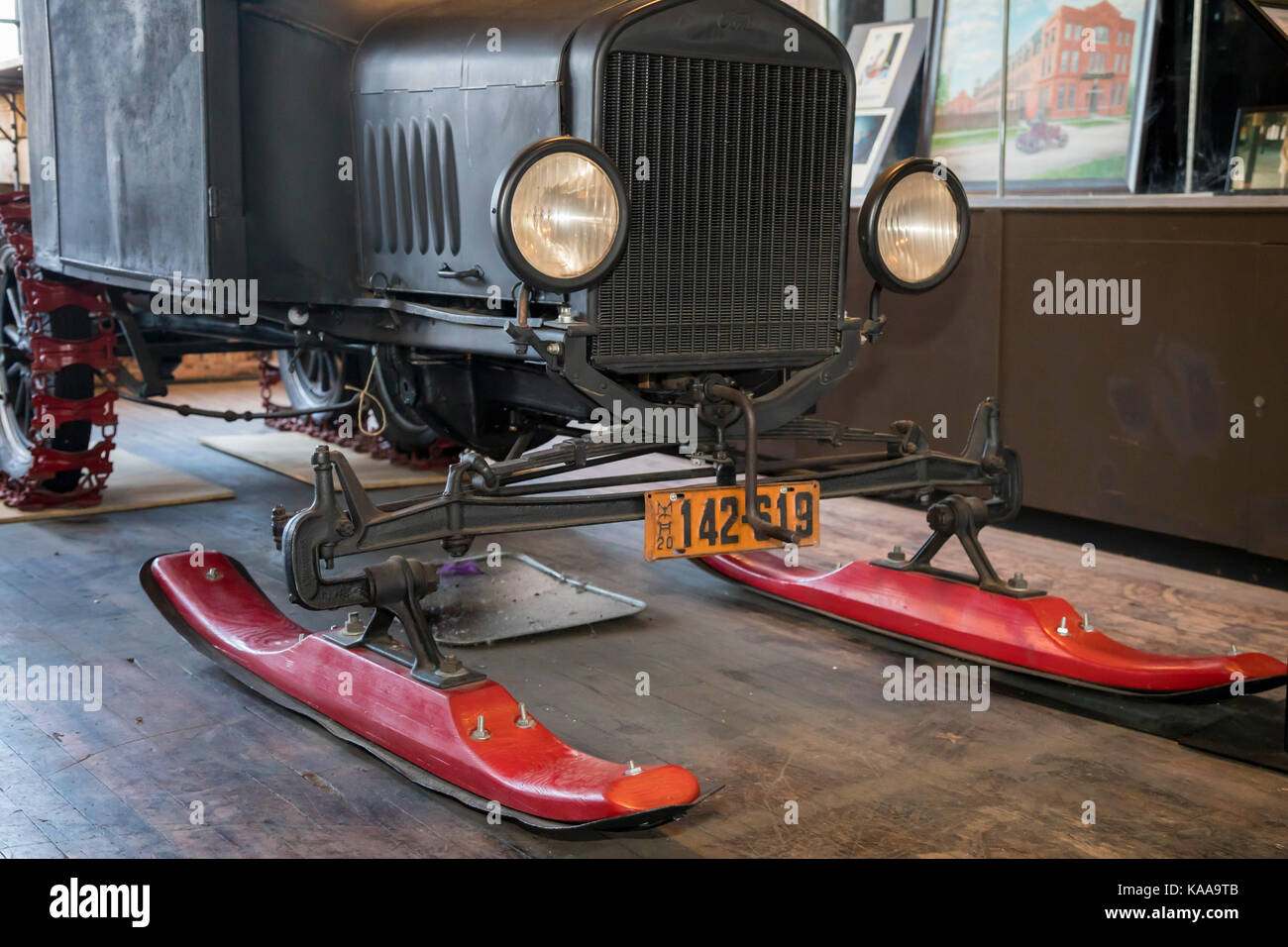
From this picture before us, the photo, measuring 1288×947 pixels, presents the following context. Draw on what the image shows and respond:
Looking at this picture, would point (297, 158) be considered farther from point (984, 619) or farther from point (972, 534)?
point (984, 619)

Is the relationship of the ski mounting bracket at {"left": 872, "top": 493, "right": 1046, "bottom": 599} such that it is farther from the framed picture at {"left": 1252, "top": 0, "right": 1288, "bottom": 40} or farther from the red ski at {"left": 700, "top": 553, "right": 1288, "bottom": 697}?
the framed picture at {"left": 1252, "top": 0, "right": 1288, "bottom": 40}

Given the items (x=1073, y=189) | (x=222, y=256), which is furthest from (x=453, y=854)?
(x=1073, y=189)

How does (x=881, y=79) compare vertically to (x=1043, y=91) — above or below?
above

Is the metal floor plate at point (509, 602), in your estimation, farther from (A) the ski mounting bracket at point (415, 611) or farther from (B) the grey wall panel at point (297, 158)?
(B) the grey wall panel at point (297, 158)

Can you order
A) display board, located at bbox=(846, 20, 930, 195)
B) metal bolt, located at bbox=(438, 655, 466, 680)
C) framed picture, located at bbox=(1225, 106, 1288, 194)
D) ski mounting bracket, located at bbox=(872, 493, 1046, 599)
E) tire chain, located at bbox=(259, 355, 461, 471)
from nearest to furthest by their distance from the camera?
metal bolt, located at bbox=(438, 655, 466, 680), ski mounting bracket, located at bbox=(872, 493, 1046, 599), framed picture, located at bbox=(1225, 106, 1288, 194), display board, located at bbox=(846, 20, 930, 195), tire chain, located at bbox=(259, 355, 461, 471)

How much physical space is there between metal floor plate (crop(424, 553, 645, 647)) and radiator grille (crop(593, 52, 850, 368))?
110 cm

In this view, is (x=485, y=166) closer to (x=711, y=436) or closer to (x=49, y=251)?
(x=711, y=436)

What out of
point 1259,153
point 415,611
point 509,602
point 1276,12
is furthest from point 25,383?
point 1276,12

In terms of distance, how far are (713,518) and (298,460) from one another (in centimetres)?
392

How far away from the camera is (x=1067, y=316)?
5152 millimetres

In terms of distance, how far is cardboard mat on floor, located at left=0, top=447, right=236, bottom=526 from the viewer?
17.7 ft

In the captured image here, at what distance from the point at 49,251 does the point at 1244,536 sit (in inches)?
174

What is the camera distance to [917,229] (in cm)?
347

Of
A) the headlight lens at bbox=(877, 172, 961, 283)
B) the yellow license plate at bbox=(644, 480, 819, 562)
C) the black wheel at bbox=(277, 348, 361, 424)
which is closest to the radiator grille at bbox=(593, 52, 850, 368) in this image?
the headlight lens at bbox=(877, 172, 961, 283)
